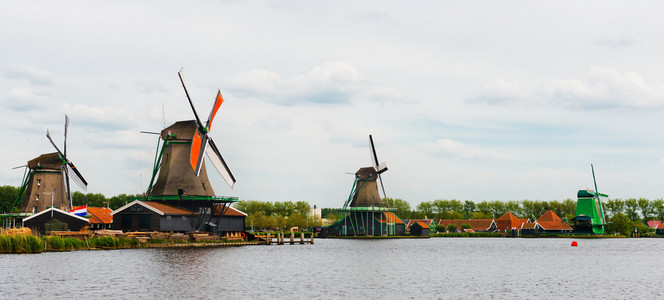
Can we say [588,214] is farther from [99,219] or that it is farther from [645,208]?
[99,219]

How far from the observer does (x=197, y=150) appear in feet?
213

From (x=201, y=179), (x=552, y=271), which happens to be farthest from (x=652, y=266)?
(x=201, y=179)

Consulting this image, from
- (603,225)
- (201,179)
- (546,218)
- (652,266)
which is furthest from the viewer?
(546,218)

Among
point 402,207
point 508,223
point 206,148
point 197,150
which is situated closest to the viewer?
point 197,150

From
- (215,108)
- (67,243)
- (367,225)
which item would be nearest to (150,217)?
(67,243)

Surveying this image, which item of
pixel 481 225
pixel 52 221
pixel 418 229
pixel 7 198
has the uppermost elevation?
pixel 7 198

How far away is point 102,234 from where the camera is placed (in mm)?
54188

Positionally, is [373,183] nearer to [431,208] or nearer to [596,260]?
[596,260]

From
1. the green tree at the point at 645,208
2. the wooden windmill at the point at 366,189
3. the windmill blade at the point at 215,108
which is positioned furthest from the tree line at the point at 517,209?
the windmill blade at the point at 215,108

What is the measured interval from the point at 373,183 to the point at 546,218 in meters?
48.3

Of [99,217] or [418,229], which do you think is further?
[418,229]

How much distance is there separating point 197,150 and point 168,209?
685 centimetres

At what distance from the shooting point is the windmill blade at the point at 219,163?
220 feet

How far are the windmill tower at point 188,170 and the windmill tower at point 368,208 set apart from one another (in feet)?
111
